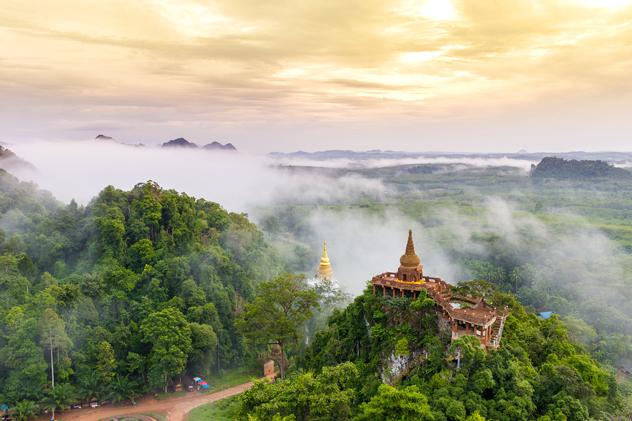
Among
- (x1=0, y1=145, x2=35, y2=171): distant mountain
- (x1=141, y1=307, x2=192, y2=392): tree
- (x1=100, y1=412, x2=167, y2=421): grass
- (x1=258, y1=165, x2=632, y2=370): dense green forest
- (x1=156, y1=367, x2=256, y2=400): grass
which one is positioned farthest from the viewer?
(x1=0, y1=145, x2=35, y2=171): distant mountain

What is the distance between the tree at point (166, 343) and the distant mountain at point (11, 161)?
52.7 metres

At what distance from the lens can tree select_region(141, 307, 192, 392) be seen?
5025 centimetres

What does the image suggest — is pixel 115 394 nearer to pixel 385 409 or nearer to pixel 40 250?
pixel 40 250

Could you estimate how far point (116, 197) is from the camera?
67438mm

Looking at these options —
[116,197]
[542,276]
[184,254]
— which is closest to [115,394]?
[184,254]

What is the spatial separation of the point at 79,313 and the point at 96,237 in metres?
13.2

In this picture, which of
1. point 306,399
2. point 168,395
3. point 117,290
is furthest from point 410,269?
point 117,290

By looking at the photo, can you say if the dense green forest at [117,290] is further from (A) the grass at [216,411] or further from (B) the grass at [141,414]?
(A) the grass at [216,411]

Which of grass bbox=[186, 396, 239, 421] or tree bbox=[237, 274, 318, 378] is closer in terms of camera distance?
grass bbox=[186, 396, 239, 421]

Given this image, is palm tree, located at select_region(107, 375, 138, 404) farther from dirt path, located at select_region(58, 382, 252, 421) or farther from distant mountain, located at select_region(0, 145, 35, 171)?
distant mountain, located at select_region(0, 145, 35, 171)

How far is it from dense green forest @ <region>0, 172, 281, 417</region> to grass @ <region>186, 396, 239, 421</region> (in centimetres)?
444

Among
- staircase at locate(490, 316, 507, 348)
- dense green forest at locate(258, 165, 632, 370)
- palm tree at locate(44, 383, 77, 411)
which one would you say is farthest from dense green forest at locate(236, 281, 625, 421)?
dense green forest at locate(258, 165, 632, 370)

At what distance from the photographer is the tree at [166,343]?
A: 165 ft

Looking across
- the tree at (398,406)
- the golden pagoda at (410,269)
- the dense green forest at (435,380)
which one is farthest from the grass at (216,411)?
the golden pagoda at (410,269)
